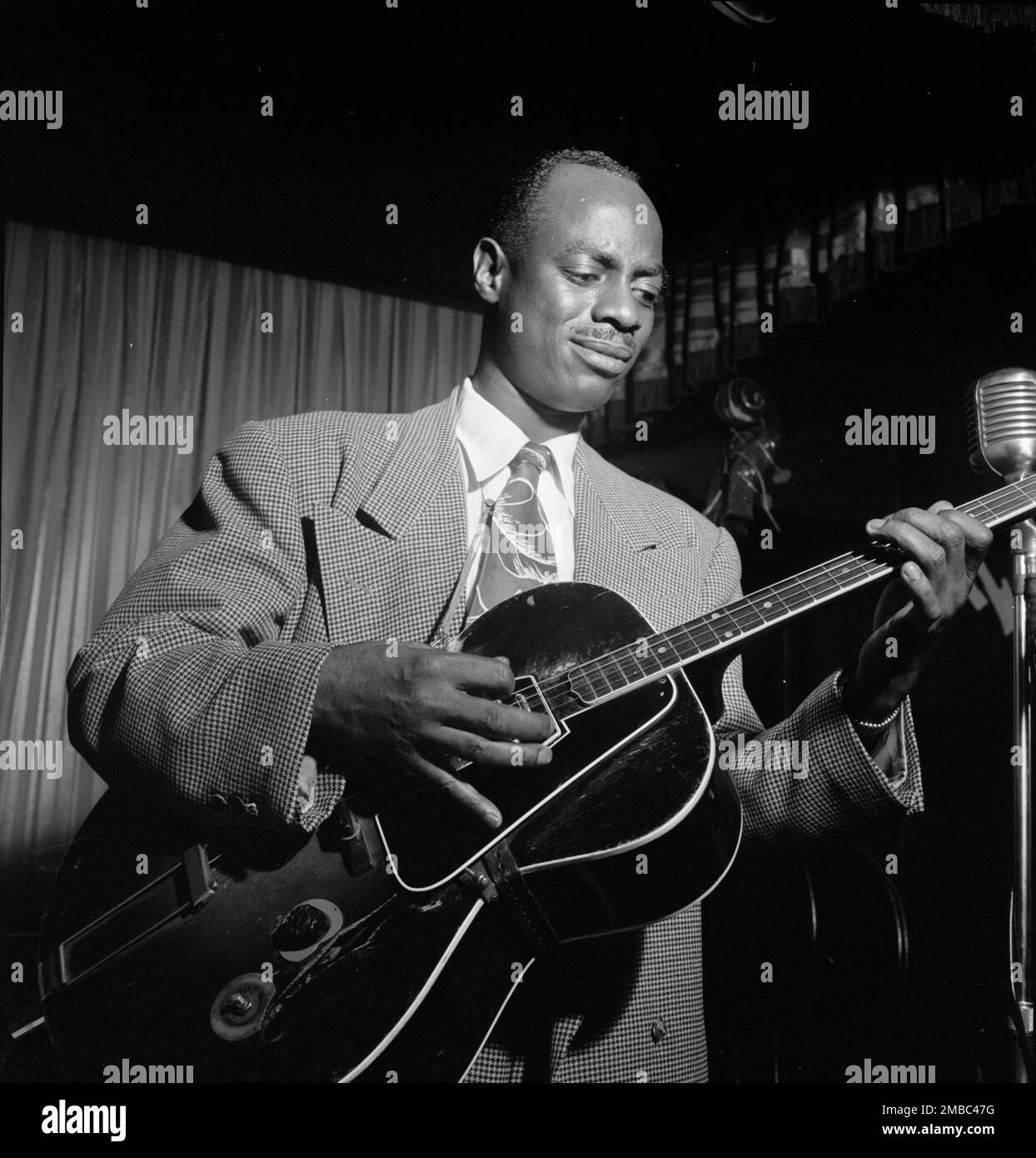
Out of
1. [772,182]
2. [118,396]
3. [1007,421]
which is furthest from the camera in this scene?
[118,396]

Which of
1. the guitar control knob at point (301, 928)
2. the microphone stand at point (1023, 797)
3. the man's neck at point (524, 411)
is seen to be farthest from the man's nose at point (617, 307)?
the guitar control knob at point (301, 928)

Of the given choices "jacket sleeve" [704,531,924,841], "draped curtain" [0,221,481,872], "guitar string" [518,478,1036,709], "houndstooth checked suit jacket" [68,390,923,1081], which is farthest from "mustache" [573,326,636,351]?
"draped curtain" [0,221,481,872]

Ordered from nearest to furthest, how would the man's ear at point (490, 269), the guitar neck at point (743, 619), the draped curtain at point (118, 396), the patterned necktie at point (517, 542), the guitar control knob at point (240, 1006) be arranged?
the guitar control knob at point (240, 1006), the guitar neck at point (743, 619), the patterned necktie at point (517, 542), the man's ear at point (490, 269), the draped curtain at point (118, 396)

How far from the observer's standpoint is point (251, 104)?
2135 millimetres

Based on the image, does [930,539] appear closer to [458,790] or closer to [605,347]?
[605,347]

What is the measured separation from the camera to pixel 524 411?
5.11 feet

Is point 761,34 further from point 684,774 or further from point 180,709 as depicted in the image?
point 180,709

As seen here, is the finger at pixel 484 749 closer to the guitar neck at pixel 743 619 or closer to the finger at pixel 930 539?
the guitar neck at pixel 743 619

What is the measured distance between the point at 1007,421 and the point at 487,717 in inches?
37.2

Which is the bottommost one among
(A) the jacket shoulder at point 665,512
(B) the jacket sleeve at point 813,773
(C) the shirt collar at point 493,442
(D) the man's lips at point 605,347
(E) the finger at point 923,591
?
(B) the jacket sleeve at point 813,773

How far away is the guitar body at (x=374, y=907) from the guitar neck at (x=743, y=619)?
0.14 feet

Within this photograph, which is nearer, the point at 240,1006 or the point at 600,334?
the point at 240,1006

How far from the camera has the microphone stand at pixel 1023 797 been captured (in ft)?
4.43

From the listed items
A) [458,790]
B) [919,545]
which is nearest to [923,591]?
[919,545]
